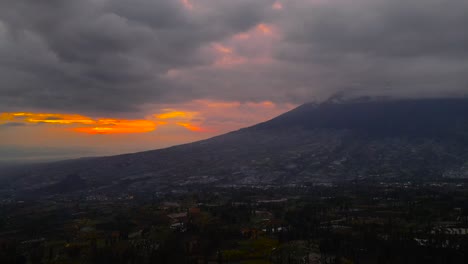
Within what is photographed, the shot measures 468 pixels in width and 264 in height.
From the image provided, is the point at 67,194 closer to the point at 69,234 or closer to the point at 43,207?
the point at 43,207

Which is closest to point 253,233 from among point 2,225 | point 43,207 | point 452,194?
point 2,225

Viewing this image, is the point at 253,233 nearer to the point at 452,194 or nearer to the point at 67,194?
the point at 452,194

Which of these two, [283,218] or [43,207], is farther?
[43,207]

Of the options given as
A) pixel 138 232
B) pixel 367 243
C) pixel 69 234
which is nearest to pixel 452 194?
pixel 367 243

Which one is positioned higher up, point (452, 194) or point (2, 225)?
point (2, 225)

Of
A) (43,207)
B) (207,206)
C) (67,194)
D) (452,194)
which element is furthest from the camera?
(67,194)

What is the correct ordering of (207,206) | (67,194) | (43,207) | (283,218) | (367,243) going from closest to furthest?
1. (367,243)
2. (283,218)
3. (207,206)
4. (43,207)
5. (67,194)

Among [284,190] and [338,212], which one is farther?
[284,190]

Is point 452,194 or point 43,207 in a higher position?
point 43,207

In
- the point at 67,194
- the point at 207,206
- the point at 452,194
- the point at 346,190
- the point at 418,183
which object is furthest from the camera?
the point at 67,194
